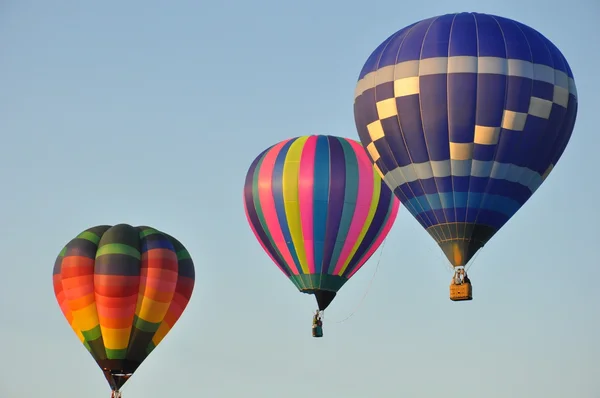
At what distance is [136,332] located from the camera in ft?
124

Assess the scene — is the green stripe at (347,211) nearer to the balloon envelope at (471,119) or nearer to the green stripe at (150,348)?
the green stripe at (150,348)

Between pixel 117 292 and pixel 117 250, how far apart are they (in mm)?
1036

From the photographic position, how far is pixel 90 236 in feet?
125

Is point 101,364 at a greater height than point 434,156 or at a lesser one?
lesser

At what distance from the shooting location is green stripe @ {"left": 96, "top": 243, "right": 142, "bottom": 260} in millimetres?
37531

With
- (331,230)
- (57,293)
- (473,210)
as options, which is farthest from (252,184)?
(473,210)

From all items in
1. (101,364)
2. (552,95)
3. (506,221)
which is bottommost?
(101,364)

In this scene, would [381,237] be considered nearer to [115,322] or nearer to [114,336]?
[115,322]

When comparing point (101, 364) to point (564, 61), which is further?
point (101, 364)

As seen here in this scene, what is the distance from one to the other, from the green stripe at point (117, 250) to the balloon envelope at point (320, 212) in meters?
3.43

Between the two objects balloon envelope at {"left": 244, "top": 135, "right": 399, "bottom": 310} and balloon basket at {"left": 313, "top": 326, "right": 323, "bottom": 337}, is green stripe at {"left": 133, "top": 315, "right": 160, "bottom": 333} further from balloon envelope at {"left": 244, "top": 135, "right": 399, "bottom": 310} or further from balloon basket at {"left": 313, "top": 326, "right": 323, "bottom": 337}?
balloon basket at {"left": 313, "top": 326, "right": 323, "bottom": 337}

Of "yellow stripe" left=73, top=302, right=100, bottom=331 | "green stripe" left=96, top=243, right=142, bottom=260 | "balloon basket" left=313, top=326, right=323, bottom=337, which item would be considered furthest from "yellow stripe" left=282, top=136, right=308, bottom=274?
"yellow stripe" left=73, top=302, right=100, bottom=331

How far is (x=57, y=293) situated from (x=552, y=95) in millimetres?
13297

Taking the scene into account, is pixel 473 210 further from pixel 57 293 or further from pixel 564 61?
pixel 57 293
